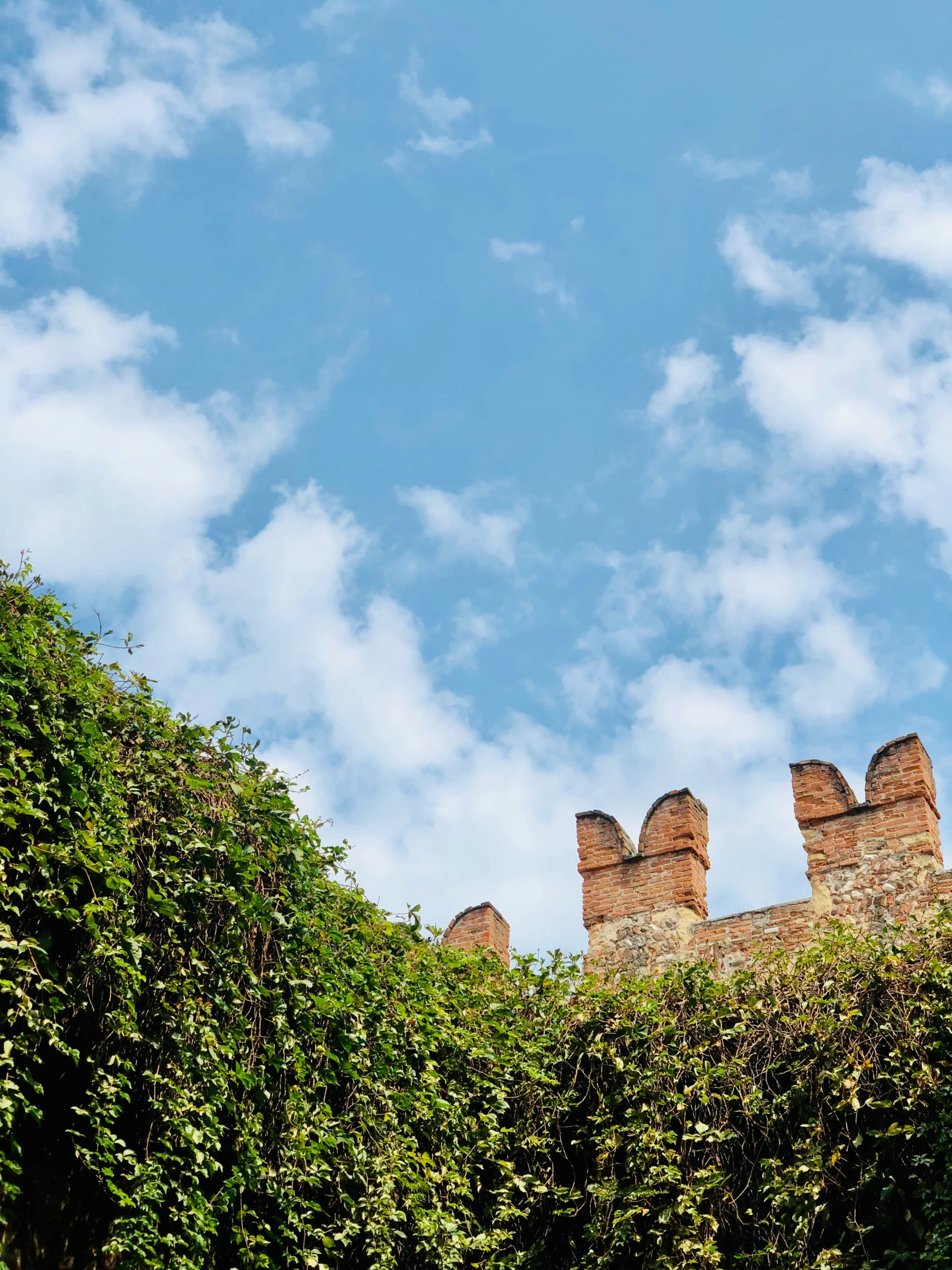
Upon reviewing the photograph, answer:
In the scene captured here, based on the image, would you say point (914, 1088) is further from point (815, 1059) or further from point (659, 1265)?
point (659, 1265)

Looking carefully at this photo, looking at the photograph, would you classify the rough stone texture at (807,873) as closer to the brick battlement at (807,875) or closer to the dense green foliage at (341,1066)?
the brick battlement at (807,875)

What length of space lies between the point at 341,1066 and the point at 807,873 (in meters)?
4.14

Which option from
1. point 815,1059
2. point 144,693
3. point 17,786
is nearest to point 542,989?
point 815,1059

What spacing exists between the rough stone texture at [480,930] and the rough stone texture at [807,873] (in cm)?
67

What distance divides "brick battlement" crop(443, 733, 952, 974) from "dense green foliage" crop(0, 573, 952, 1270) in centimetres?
139

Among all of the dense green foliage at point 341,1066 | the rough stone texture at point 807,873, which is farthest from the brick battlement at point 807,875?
the dense green foliage at point 341,1066

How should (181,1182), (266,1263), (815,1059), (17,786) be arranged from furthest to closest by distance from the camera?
(815,1059), (266,1263), (181,1182), (17,786)

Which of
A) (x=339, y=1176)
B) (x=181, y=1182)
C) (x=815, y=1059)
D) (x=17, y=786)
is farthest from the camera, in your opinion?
(x=815, y=1059)

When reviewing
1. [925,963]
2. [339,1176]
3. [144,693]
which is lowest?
[339,1176]

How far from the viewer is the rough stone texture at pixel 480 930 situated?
9.95 metres

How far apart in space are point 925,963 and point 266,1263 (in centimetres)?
354

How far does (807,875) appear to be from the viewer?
9.24 metres

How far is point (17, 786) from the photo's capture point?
490 cm

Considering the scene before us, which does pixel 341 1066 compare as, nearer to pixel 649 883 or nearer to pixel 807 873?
pixel 649 883
